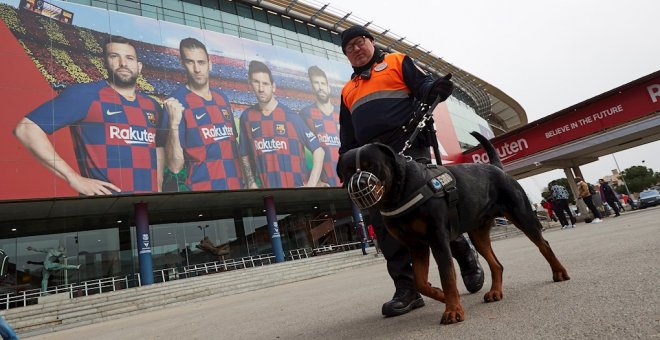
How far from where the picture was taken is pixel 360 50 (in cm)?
275

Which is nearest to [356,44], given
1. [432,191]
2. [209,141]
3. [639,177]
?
[432,191]

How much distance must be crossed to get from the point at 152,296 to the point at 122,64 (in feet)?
41.1

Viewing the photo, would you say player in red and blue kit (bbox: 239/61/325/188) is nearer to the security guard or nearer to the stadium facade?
the stadium facade

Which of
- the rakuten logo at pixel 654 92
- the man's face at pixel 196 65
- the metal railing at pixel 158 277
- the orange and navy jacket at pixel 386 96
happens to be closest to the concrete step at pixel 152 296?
the metal railing at pixel 158 277

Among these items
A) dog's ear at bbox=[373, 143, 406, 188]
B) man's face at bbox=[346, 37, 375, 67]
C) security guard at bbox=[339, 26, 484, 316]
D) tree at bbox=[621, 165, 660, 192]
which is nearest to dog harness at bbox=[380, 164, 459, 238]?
dog's ear at bbox=[373, 143, 406, 188]

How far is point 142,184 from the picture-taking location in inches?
653

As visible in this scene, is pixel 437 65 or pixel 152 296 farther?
pixel 437 65

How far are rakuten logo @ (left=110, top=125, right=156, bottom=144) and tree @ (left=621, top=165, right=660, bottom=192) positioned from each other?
67216 mm

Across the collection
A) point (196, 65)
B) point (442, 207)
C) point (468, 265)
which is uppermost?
point (196, 65)

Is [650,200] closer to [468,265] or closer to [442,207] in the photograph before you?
[468,265]

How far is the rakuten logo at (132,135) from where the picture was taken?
16766 millimetres

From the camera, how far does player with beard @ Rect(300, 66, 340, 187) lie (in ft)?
76.3

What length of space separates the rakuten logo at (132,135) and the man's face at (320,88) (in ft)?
38.5

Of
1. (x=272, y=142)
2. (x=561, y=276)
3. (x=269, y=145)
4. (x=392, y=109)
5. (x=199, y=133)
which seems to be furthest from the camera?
(x=272, y=142)
